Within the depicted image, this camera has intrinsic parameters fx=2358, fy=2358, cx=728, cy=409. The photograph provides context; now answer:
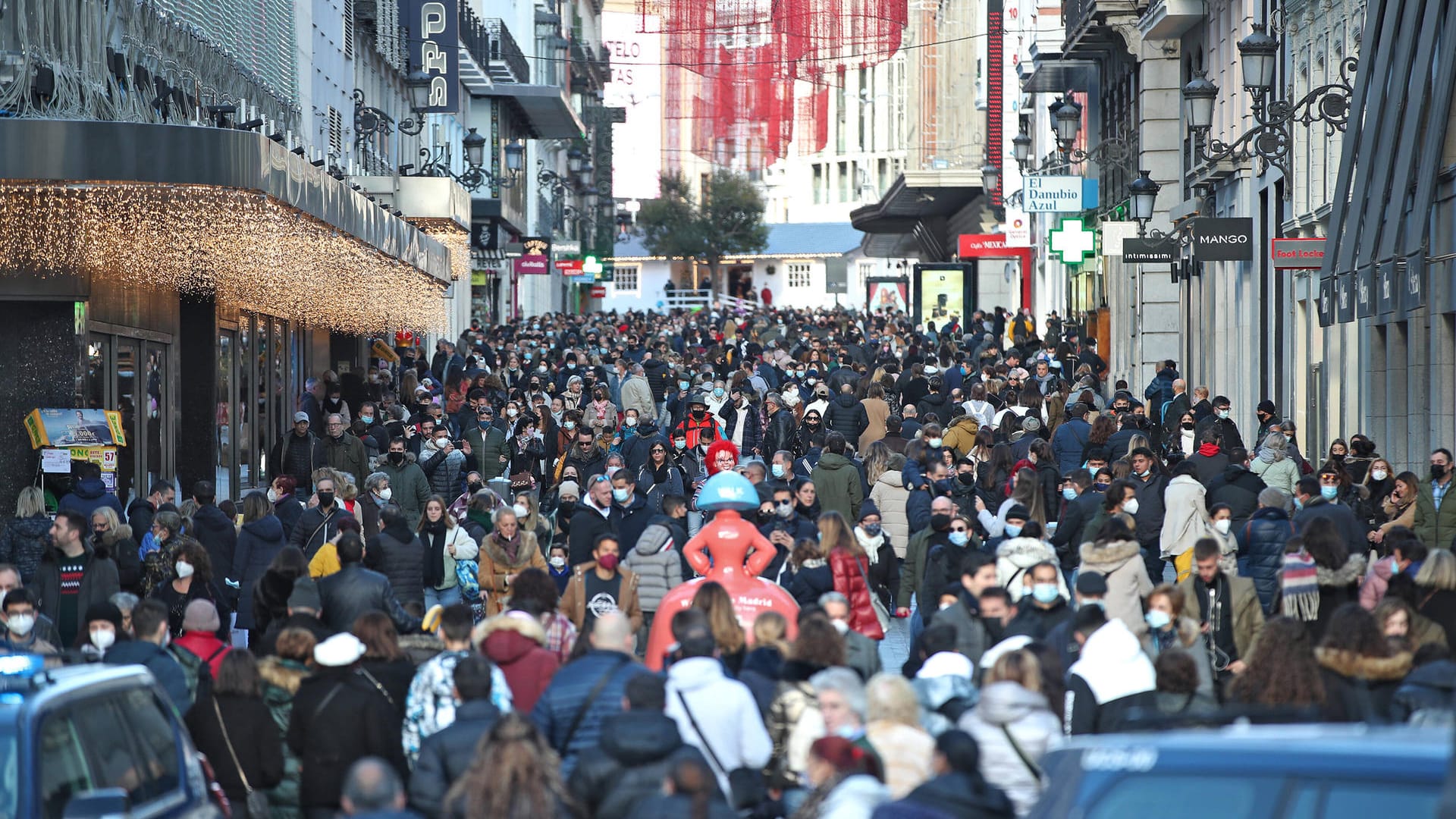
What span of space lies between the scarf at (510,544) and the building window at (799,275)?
121 meters

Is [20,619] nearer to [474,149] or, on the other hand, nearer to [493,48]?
[474,149]

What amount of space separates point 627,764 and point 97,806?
1.89m

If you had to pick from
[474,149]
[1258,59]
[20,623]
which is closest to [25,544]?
[20,623]

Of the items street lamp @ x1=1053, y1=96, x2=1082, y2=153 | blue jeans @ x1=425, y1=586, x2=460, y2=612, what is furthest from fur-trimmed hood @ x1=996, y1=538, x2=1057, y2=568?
street lamp @ x1=1053, y1=96, x2=1082, y2=153

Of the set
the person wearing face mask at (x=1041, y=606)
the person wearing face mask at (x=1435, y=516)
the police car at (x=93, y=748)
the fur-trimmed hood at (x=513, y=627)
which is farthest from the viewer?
the person wearing face mask at (x=1435, y=516)

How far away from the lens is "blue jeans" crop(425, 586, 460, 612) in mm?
17453

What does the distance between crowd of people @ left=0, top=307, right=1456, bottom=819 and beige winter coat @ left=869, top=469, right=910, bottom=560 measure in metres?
0.03

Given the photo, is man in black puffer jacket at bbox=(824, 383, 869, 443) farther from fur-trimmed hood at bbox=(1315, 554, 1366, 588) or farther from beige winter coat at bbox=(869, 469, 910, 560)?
fur-trimmed hood at bbox=(1315, 554, 1366, 588)

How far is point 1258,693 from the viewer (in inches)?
359

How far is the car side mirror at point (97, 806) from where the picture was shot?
6.78 m

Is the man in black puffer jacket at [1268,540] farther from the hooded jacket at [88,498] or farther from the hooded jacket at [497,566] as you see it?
the hooded jacket at [88,498]

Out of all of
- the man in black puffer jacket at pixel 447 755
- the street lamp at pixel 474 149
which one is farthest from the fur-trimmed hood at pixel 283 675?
the street lamp at pixel 474 149

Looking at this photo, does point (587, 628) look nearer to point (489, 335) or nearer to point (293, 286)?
point (293, 286)

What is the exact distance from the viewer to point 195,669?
35.6 feet
